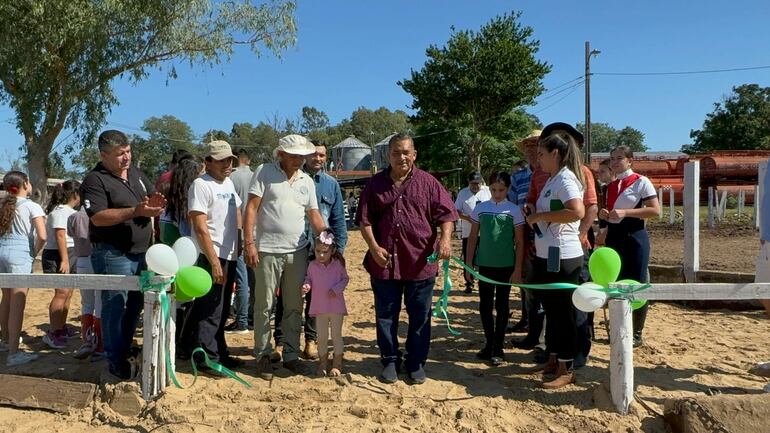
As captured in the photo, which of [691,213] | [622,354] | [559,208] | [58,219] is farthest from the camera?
[691,213]

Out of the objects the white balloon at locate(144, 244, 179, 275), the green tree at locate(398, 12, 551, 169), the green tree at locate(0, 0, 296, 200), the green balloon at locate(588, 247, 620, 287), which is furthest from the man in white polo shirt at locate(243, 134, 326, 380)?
the green tree at locate(398, 12, 551, 169)

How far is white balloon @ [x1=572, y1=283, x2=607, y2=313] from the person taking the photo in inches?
134

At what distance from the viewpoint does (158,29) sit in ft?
41.9

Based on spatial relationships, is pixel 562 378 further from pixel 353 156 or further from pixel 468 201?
pixel 353 156

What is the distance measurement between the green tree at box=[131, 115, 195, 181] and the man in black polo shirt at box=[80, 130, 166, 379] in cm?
5874

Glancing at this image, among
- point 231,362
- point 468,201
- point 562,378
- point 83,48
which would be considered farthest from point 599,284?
point 83,48

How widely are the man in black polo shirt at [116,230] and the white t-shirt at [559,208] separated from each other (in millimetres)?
2745

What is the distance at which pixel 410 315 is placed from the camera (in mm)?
4129

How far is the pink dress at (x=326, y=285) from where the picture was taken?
4.25 m

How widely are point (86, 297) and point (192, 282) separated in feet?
6.70

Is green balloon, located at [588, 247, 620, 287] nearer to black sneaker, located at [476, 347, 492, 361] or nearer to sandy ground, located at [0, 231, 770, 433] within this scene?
sandy ground, located at [0, 231, 770, 433]

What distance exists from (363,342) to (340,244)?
1140 mm

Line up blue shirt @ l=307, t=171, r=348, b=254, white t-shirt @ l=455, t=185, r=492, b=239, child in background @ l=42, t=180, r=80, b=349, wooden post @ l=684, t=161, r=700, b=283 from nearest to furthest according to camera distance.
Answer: blue shirt @ l=307, t=171, r=348, b=254 < child in background @ l=42, t=180, r=80, b=349 < wooden post @ l=684, t=161, r=700, b=283 < white t-shirt @ l=455, t=185, r=492, b=239

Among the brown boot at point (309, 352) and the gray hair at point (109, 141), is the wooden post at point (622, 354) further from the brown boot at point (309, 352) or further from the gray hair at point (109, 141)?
the gray hair at point (109, 141)
